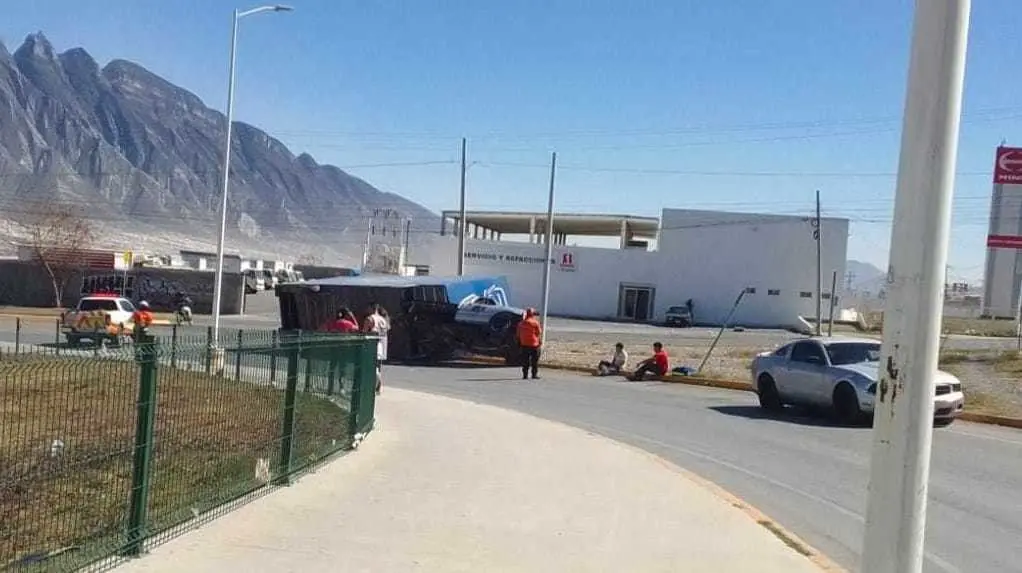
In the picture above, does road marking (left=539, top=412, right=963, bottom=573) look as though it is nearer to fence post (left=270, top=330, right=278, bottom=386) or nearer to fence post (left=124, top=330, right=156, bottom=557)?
fence post (left=124, top=330, right=156, bottom=557)

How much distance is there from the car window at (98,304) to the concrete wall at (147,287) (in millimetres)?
29454

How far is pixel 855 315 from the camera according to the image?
82938mm

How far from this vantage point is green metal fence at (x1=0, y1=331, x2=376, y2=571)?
702 centimetres

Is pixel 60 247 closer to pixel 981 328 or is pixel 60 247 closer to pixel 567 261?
pixel 567 261

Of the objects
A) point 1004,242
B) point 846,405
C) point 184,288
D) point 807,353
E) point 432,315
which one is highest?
point 1004,242

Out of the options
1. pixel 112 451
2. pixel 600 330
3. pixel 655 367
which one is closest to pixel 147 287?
pixel 600 330

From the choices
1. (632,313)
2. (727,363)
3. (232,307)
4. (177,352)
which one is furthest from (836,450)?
(632,313)

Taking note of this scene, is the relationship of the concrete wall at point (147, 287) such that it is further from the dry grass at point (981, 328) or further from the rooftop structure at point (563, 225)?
the dry grass at point (981, 328)

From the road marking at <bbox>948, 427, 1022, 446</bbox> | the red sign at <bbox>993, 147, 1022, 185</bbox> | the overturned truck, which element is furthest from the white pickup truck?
the red sign at <bbox>993, 147, 1022, 185</bbox>

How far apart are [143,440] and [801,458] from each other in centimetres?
1010

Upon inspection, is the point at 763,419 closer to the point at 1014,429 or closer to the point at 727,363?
the point at 1014,429

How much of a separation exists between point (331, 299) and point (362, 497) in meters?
26.0

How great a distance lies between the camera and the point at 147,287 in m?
69.8

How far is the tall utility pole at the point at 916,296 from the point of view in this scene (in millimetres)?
4887
